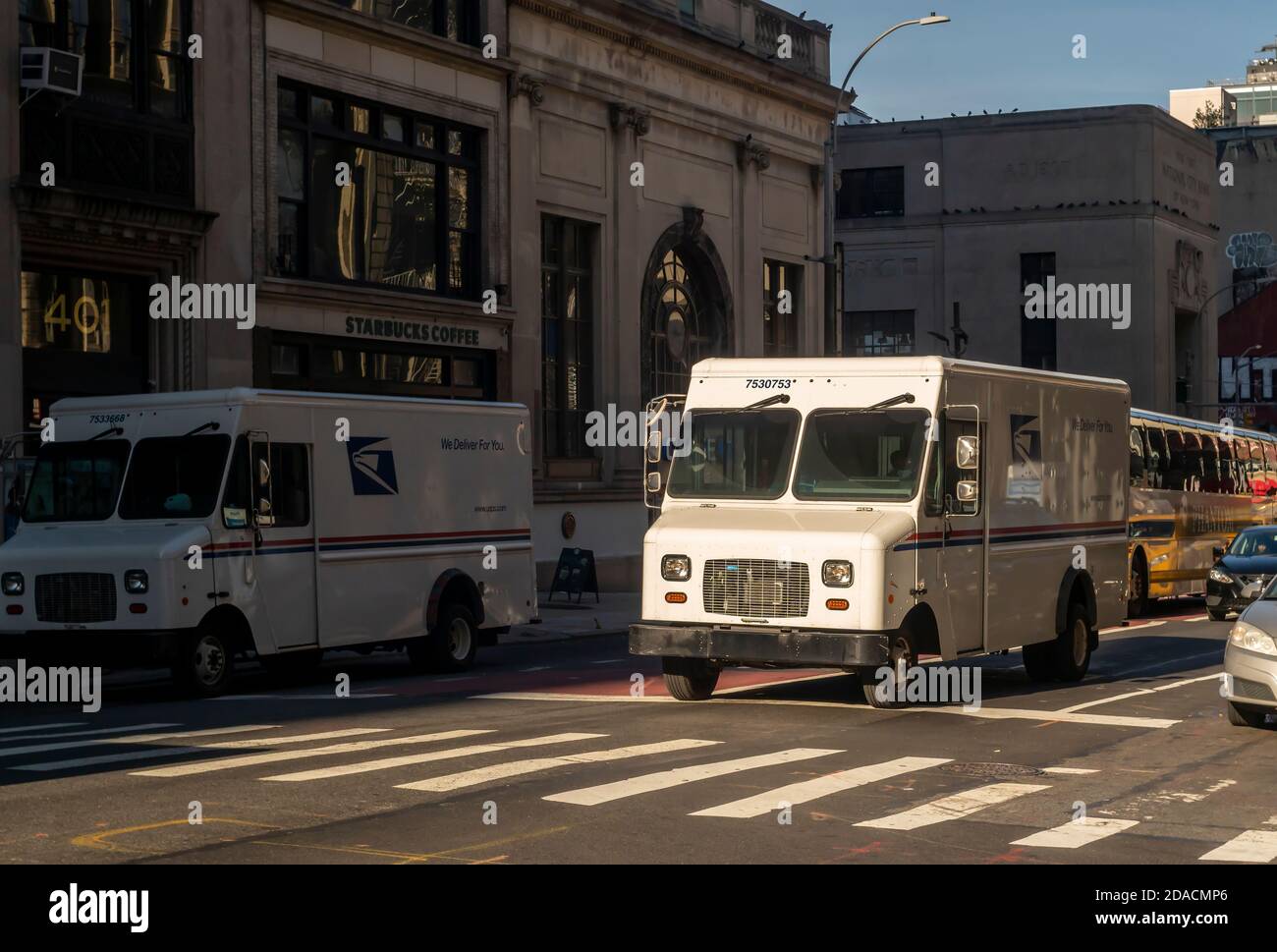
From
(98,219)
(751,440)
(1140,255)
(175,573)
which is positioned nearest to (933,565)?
(751,440)

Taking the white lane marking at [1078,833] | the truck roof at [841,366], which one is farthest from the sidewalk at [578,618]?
the white lane marking at [1078,833]

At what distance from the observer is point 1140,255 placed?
7588 cm

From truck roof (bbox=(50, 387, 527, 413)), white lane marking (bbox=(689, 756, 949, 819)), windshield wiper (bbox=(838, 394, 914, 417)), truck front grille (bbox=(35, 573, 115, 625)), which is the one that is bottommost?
white lane marking (bbox=(689, 756, 949, 819))

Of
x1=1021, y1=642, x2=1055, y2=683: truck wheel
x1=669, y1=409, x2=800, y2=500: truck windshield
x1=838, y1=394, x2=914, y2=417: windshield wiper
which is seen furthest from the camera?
x1=1021, y1=642, x2=1055, y2=683: truck wheel

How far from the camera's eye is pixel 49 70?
974 inches

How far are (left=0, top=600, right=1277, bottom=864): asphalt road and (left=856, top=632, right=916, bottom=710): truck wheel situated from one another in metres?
0.17

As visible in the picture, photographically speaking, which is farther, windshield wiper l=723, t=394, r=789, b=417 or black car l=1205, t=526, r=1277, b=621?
black car l=1205, t=526, r=1277, b=621

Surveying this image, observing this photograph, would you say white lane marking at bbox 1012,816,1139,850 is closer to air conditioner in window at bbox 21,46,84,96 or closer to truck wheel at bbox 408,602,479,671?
truck wheel at bbox 408,602,479,671

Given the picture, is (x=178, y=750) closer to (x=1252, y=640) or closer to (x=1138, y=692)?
(x=1252, y=640)

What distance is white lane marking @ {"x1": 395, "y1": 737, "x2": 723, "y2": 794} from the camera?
Answer: 38.0 feet

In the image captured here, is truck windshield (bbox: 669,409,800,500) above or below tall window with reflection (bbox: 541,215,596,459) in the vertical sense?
below

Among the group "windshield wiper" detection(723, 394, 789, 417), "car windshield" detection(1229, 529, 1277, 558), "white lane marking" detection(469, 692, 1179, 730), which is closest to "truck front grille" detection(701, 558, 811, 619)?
"white lane marking" detection(469, 692, 1179, 730)
